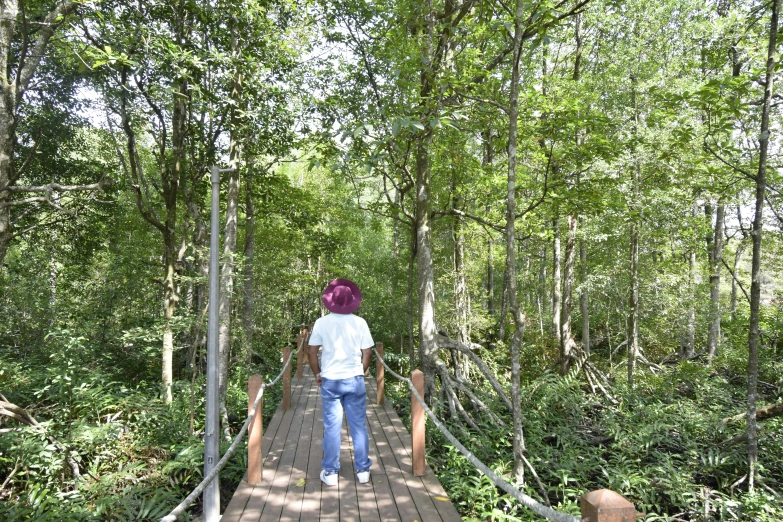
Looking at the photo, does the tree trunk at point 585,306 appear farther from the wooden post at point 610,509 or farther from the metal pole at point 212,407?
the wooden post at point 610,509

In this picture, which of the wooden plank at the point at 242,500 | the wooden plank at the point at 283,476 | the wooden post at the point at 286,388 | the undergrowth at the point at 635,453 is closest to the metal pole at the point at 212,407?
the wooden plank at the point at 242,500

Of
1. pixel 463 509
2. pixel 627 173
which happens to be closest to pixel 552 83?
pixel 627 173

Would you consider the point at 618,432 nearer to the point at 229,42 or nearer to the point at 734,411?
the point at 734,411

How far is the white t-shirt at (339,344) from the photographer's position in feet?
13.1

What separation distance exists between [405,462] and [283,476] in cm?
129

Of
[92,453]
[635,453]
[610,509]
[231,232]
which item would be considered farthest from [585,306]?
[610,509]

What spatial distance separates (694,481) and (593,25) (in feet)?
34.7

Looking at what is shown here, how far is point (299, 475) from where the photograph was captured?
171 inches

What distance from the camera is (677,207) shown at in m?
9.11

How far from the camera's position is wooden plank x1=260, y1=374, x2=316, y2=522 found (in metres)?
3.62

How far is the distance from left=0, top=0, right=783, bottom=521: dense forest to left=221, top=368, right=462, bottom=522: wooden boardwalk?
731 millimetres

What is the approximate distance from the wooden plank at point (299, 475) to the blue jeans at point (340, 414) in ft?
1.15

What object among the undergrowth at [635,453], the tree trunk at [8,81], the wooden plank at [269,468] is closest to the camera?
the wooden plank at [269,468]

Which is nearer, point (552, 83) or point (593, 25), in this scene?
point (552, 83)
